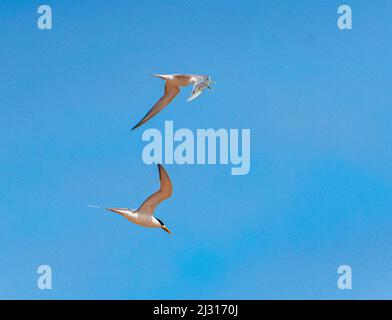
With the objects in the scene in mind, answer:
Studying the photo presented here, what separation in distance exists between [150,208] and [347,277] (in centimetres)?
341

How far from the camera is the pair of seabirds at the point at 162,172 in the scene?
1223 cm

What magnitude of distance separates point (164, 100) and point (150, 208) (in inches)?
81.7

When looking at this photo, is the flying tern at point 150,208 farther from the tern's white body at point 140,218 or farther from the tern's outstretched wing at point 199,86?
the tern's outstretched wing at point 199,86

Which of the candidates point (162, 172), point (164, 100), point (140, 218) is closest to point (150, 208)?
point (140, 218)

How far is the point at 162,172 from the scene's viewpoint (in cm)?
1217

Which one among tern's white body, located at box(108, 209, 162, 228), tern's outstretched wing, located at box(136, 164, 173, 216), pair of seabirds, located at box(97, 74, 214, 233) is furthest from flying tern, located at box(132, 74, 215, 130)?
tern's white body, located at box(108, 209, 162, 228)

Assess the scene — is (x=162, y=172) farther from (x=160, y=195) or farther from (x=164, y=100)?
(x=164, y=100)

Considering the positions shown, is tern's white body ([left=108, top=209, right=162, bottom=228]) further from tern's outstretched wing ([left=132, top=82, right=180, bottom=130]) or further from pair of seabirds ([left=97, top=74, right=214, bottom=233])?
tern's outstretched wing ([left=132, top=82, right=180, bottom=130])

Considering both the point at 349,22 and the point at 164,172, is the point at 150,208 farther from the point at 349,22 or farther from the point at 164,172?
the point at 349,22

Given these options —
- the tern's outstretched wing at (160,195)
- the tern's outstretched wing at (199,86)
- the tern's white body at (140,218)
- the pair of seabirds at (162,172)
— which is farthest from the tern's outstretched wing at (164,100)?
the tern's white body at (140,218)

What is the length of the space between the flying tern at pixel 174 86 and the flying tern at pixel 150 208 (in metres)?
1.33

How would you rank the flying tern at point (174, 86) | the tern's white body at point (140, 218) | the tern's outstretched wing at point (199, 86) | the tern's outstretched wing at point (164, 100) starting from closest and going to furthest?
the tern's outstretched wing at point (199, 86), the flying tern at point (174, 86), the tern's white body at point (140, 218), the tern's outstretched wing at point (164, 100)

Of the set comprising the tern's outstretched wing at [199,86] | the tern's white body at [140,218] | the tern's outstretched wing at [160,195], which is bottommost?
the tern's white body at [140,218]
